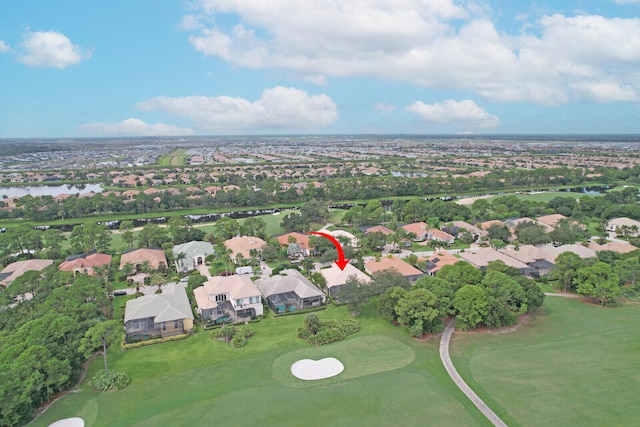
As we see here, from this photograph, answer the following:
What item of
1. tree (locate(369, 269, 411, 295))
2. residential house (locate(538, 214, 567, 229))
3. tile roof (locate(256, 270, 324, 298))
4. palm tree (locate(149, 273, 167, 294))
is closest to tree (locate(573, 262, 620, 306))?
tree (locate(369, 269, 411, 295))

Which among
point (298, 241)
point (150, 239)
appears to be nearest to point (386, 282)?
point (298, 241)

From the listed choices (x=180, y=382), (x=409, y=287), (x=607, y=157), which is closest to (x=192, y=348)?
(x=180, y=382)

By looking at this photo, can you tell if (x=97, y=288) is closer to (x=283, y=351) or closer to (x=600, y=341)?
(x=283, y=351)

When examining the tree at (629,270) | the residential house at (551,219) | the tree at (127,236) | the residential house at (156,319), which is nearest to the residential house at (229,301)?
the residential house at (156,319)

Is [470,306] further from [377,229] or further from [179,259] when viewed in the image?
[179,259]

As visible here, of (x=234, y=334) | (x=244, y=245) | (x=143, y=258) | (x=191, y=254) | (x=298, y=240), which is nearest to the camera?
(x=234, y=334)

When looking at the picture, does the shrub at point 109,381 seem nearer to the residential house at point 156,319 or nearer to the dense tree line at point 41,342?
the dense tree line at point 41,342
